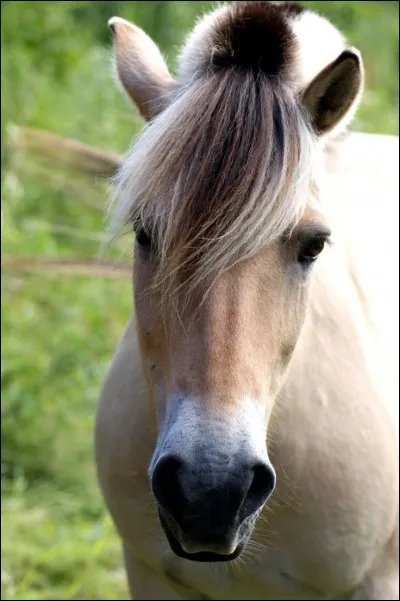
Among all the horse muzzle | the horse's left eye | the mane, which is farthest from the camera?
the horse's left eye

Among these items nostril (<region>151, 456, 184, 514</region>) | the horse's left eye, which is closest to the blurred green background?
the horse's left eye

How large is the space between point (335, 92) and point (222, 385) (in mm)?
789

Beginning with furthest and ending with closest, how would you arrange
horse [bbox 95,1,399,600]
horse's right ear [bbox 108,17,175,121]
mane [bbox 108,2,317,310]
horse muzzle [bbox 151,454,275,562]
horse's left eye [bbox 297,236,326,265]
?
horse's right ear [bbox 108,17,175,121], horse's left eye [bbox 297,236,326,265], mane [bbox 108,2,317,310], horse [bbox 95,1,399,600], horse muzzle [bbox 151,454,275,562]

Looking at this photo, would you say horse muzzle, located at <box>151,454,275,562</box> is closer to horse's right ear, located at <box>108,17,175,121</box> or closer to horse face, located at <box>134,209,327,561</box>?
horse face, located at <box>134,209,327,561</box>

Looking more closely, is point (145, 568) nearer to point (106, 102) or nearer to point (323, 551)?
point (323, 551)

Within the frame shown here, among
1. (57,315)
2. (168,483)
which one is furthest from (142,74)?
(57,315)

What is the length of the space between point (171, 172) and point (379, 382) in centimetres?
94

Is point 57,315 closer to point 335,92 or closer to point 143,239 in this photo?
point 143,239

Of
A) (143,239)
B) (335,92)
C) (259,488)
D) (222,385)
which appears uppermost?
(335,92)

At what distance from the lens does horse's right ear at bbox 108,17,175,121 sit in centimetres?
260

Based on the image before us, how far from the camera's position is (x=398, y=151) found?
3.78 m

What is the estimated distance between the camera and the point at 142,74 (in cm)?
266

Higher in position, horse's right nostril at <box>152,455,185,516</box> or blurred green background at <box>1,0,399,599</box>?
horse's right nostril at <box>152,455,185,516</box>

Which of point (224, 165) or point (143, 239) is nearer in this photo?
point (224, 165)
